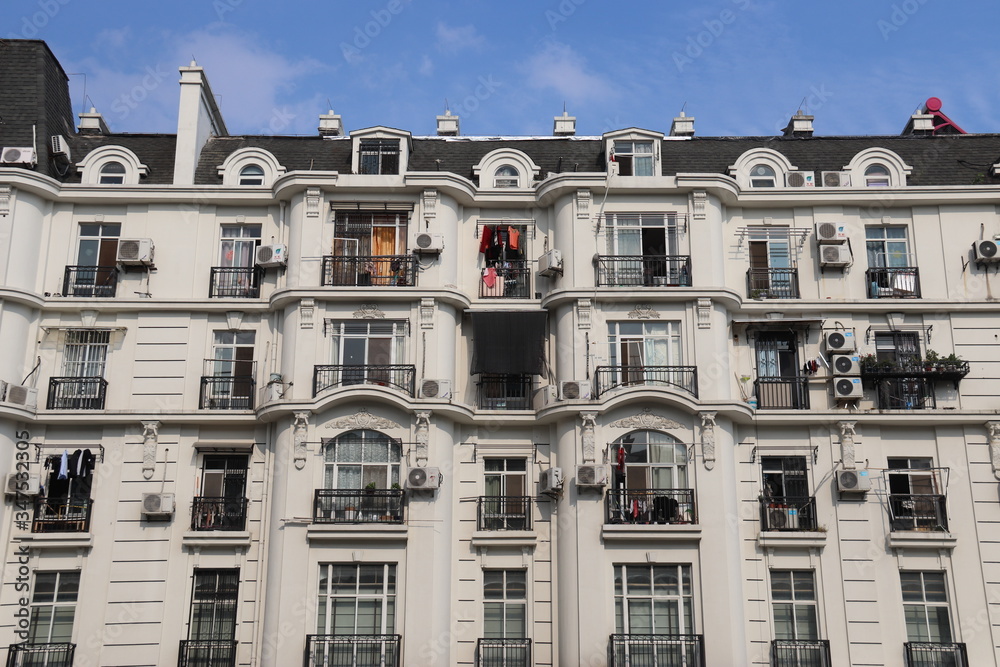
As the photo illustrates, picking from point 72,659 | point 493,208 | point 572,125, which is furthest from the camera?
point 572,125

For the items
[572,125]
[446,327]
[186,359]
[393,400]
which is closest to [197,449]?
[186,359]

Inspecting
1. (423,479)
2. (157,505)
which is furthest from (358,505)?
(157,505)

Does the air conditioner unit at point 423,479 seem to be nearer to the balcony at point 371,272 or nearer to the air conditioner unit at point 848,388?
the balcony at point 371,272

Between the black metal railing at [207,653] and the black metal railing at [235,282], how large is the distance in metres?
8.95

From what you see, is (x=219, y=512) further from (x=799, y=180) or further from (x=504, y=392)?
(x=799, y=180)

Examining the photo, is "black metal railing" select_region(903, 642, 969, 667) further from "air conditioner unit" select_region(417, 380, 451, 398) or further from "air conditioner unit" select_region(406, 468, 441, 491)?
"air conditioner unit" select_region(417, 380, 451, 398)

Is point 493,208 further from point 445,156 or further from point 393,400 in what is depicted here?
point 393,400

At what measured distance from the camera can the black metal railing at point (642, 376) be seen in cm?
2858

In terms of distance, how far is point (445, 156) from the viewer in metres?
32.8

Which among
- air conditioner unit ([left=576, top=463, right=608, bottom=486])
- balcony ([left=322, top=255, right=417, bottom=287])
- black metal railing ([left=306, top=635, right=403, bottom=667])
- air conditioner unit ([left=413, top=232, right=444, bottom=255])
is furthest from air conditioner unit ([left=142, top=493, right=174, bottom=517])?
air conditioner unit ([left=576, top=463, right=608, bottom=486])

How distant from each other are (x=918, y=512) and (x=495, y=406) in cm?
1092

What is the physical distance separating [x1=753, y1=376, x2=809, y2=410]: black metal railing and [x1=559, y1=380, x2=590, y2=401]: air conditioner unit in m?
4.65

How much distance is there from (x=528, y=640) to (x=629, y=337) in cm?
803

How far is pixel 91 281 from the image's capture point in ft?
98.9
